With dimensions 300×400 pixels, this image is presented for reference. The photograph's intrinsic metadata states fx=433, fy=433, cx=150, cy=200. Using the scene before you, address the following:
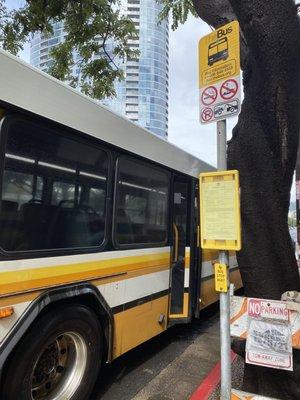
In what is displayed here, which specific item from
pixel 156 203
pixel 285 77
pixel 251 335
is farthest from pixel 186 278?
pixel 285 77

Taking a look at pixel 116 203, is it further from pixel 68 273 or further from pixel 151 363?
pixel 151 363

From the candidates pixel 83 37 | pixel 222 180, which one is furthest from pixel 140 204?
pixel 83 37

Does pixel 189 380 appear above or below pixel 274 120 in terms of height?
below

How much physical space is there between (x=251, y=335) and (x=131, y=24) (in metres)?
8.64

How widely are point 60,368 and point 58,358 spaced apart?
104 mm

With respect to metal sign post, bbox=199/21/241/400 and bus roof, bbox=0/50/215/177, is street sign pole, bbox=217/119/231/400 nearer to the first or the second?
metal sign post, bbox=199/21/241/400

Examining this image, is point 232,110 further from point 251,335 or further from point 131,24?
point 131,24

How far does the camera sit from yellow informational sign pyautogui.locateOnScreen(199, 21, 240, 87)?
3.26 metres

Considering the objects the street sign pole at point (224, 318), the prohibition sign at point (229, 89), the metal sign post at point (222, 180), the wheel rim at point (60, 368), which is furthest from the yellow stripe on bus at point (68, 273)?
the prohibition sign at point (229, 89)

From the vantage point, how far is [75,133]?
3715 millimetres

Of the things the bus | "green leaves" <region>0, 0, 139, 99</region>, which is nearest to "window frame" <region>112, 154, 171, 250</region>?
the bus

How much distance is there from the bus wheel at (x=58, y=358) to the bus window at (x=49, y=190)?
2.01 feet

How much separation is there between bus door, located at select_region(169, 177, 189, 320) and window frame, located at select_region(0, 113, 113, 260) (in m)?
1.63

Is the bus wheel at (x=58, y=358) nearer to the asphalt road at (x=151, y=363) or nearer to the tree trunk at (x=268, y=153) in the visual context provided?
the asphalt road at (x=151, y=363)
